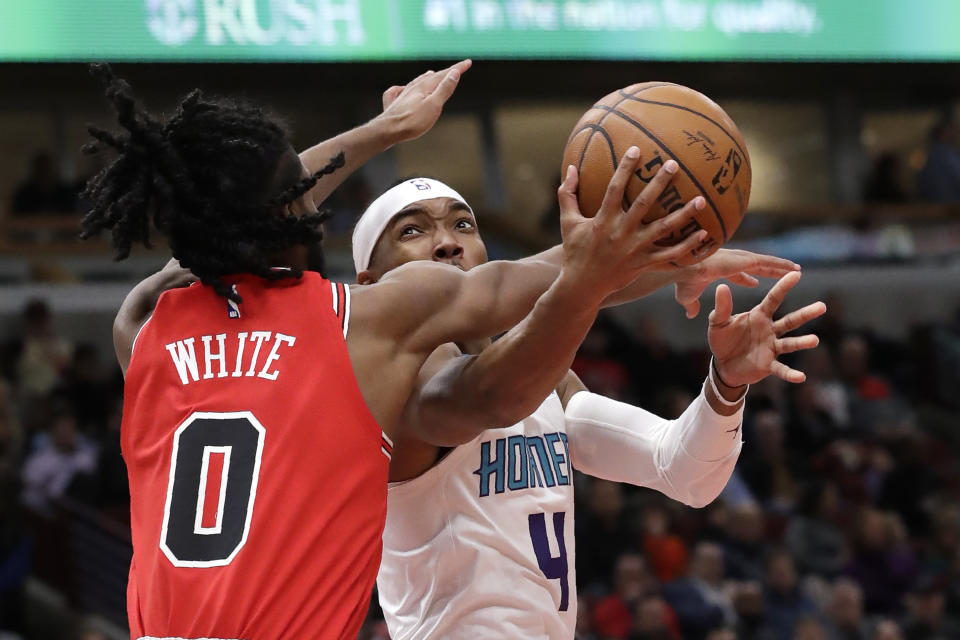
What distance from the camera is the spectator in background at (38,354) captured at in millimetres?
9594

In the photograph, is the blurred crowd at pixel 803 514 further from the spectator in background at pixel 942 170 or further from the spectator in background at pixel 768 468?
the spectator in background at pixel 942 170

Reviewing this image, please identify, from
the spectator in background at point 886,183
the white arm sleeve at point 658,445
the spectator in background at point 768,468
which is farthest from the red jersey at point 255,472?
the spectator in background at point 886,183

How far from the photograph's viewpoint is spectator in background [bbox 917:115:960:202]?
13.7 metres

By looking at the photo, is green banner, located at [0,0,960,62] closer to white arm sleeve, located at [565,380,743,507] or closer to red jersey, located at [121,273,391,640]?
white arm sleeve, located at [565,380,743,507]

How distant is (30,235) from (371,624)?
17.2ft

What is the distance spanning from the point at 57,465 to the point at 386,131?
20.0 ft

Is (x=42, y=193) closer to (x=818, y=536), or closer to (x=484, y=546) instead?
(x=818, y=536)

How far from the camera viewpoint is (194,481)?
2568 millimetres

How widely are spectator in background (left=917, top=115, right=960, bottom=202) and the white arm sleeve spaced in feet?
36.0

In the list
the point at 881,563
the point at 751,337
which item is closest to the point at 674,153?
the point at 751,337

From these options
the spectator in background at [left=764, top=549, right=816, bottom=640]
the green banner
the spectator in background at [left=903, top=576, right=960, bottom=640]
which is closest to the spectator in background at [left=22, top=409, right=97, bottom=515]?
the green banner

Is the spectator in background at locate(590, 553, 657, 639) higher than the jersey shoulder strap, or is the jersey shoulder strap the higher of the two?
the jersey shoulder strap

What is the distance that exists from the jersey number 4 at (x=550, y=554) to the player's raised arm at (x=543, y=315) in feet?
1.98

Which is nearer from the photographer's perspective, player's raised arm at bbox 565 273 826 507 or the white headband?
player's raised arm at bbox 565 273 826 507
